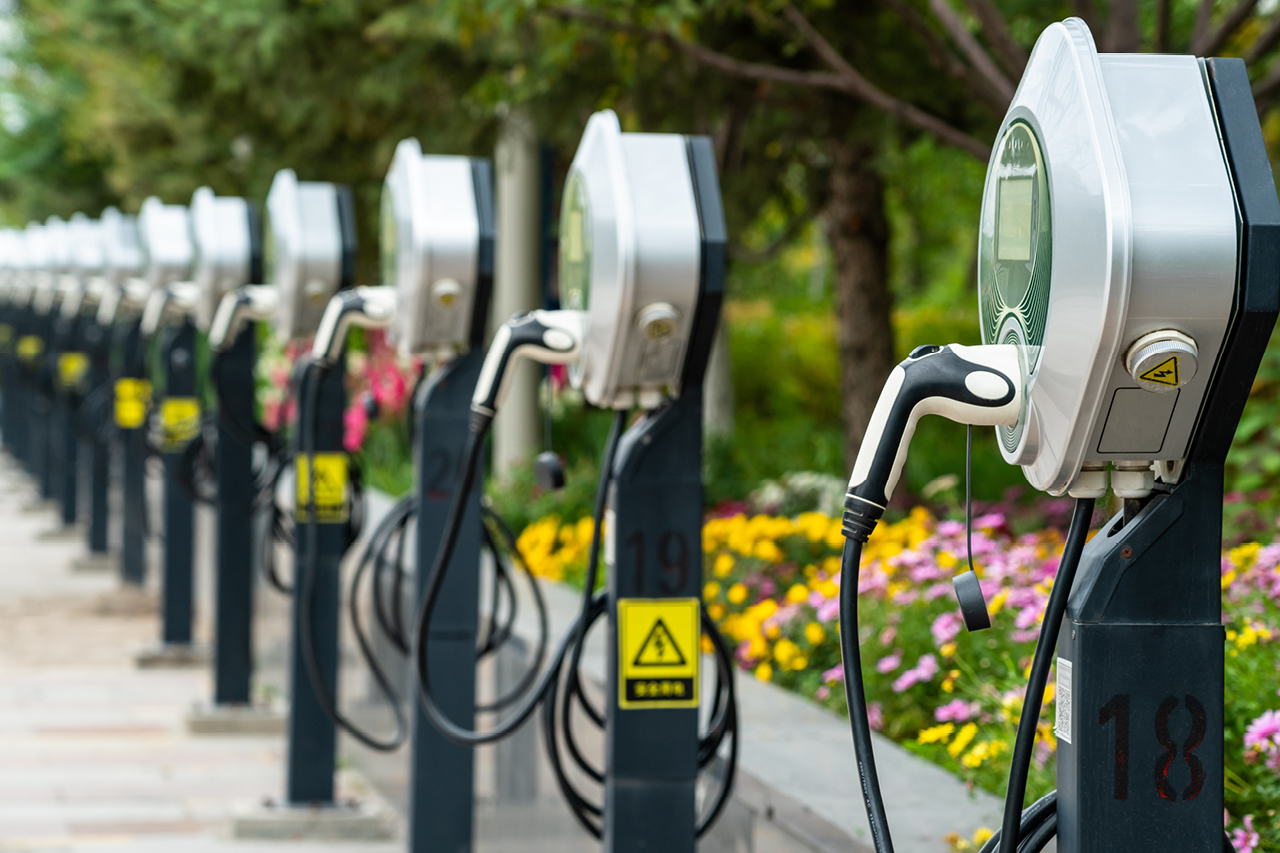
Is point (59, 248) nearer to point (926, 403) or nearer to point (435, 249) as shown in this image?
point (435, 249)

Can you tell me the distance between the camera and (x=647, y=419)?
2.73m

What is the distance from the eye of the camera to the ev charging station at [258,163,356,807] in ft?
15.3

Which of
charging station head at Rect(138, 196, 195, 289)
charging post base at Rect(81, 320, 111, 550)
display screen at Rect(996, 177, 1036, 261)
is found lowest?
charging post base at Rect(81, 320, 111, 550)

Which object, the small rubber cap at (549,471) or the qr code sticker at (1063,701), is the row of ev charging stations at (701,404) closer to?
the qr code sticker at (1063,701)

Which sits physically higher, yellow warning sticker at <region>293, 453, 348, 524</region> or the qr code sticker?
the qr code sticker

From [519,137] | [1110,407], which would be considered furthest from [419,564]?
[519,137]

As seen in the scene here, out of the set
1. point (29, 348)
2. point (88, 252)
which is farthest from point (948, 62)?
point (29, 348)

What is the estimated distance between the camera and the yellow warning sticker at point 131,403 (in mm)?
8852

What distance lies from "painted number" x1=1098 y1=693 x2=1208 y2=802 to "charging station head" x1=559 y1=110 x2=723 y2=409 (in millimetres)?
1145

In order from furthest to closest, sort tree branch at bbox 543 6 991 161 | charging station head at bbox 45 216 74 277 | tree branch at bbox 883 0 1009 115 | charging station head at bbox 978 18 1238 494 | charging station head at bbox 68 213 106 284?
charging station head at bbox 45 216 74 277
charging station head at bbox 68 213 106 284
tree branch at bbox 543 6 991 161
tree branch at bbox 883 0 1009 115
charging station head at bbox 978 18 1238 494

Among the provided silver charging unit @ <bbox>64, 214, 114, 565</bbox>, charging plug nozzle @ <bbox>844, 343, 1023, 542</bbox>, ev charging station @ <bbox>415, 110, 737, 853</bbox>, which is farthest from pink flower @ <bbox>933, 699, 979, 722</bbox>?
silver charging unit @ <bbox>64, 214, 114, 565</bbox>

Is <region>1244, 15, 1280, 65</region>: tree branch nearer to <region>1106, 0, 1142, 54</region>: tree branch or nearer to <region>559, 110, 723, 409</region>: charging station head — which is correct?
<region>1106, 0, 1142, 54</region>: tree branch

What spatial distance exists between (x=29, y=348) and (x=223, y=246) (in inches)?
312

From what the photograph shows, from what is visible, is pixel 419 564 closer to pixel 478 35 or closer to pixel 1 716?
pixel 1 716
